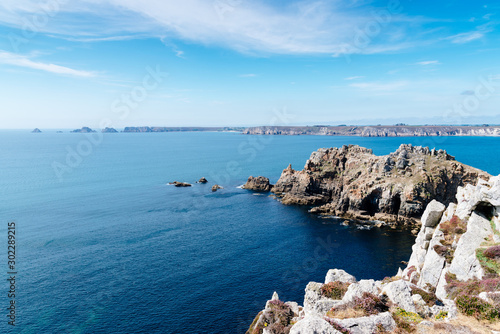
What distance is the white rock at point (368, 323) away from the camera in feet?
67.3

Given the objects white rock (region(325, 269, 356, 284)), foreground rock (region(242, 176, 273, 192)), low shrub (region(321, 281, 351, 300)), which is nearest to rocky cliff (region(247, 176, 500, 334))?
low shrub (region(321, 281, 351, 300))

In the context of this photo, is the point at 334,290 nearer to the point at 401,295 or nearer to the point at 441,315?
the point at 401,295

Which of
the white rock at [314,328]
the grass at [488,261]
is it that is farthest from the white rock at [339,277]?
the white rock at [314,328]

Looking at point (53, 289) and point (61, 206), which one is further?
point (61, 206)

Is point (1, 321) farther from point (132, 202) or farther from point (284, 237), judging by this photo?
point (132, 202)

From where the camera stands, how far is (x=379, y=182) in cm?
10631

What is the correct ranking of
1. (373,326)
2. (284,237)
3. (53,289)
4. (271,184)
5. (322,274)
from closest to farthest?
(373,326) < (53,289) < (322,274) < (284,237) < (271,184)

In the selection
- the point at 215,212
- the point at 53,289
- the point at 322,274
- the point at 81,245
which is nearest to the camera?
the point at 53,289

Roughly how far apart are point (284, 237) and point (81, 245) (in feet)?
186

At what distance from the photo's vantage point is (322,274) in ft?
210

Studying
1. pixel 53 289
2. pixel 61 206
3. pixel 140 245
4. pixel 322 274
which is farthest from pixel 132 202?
pixel 322 274

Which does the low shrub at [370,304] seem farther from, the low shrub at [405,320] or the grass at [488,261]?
the grass at [488,261]

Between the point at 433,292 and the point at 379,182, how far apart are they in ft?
256

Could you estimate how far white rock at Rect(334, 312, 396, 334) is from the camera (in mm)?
20516
